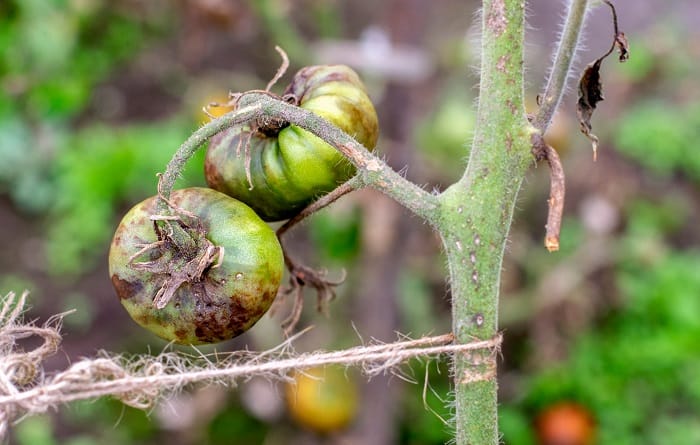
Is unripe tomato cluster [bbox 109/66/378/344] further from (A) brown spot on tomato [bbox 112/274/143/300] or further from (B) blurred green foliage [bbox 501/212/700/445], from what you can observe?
(B) blurred green foliage [bbox 501/212/700/445]

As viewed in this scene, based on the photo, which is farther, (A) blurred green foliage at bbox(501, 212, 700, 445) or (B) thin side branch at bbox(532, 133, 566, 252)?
(A) blurred green foliage at bbox(501, 212, 700, 445)

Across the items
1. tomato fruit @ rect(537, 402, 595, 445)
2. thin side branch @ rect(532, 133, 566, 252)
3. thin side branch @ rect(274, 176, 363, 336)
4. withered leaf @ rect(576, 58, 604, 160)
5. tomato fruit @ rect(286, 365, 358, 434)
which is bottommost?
tomato fruit @ rect(537, 402, 595, 445)

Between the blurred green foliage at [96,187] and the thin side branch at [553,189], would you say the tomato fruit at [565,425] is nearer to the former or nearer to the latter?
the blurred green foliage at [96,187]

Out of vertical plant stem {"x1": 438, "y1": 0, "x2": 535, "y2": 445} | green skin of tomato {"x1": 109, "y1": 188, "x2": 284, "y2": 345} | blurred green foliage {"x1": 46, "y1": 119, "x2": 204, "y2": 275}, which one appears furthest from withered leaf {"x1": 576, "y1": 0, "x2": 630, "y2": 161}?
blurred green foliage {"x1": 46, "y1": 119, "x2": 204, "y2": 275}

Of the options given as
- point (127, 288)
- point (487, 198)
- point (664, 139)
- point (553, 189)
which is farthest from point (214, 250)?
point (664, 139)

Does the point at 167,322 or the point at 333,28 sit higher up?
the point at 167,322

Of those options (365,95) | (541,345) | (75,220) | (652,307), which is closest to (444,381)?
(541,345)

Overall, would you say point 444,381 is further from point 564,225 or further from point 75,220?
point 75,220
